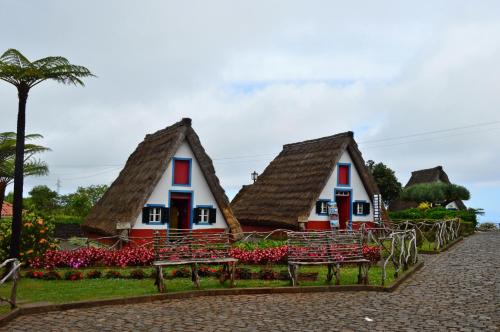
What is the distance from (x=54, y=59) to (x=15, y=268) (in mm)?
5569

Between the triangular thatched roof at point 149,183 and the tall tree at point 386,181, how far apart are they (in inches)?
1362

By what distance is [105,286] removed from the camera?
11.5 m

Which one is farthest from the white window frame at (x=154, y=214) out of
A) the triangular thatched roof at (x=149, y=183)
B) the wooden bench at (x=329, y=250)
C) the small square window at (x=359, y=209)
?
the small square window at (x=359, y=209)

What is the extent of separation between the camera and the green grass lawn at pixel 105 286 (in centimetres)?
1015

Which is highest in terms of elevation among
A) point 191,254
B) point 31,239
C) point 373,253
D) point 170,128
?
point 170,128

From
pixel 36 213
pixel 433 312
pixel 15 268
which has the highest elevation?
pixel 36 213

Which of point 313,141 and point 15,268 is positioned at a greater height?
point 313,141

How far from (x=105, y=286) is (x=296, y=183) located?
671 inches

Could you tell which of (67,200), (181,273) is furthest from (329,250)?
(67,200)

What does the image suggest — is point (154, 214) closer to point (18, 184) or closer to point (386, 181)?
point (18, 184)

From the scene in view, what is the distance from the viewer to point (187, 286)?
11.6 metres

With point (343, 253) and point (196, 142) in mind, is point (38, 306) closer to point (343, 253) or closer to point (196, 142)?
point (343, 253)

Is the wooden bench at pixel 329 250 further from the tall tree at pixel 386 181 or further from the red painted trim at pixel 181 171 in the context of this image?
the tall tree at pixel 386 181

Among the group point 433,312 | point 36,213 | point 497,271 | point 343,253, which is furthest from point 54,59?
point 497,271
